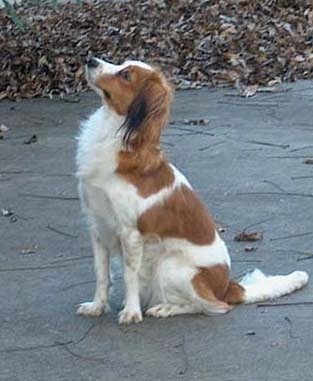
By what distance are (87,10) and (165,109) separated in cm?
1062

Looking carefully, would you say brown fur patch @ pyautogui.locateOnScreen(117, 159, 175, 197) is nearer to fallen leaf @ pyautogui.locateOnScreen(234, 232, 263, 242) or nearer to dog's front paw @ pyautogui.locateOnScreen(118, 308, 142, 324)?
dog's front paw @ pyautogui.locateOnScreen(118, 308, 142, 324)

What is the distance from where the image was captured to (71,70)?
46.3ft

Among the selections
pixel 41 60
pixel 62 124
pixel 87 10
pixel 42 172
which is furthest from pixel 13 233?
pixel 87 10

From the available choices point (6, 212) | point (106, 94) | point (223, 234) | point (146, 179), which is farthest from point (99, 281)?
point (6, 212)

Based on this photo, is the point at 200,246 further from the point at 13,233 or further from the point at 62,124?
the point at 62,124

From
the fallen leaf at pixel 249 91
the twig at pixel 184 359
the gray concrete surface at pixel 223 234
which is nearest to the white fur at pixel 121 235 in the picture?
the gray concrete surface at pixel 223 234

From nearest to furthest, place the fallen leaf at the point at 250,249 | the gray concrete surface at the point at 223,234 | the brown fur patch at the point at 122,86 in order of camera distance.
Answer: the gray concrete surface at the point at 223,234 < the brown fur patch at the point at 122,86 < the fallen leaf at the point at 250,249

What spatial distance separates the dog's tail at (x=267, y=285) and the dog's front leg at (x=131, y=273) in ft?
1.99

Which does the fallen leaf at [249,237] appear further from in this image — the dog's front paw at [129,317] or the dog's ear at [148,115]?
the dog's ear at [148,115]

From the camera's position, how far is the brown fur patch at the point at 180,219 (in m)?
6.35

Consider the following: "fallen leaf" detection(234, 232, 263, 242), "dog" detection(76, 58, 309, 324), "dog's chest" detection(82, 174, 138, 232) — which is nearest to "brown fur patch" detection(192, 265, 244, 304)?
"dog" detection(76, 58, 309, 324)

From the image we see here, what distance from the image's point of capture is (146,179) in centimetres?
636

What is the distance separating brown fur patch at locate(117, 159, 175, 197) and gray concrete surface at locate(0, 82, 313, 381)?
2.33 ft

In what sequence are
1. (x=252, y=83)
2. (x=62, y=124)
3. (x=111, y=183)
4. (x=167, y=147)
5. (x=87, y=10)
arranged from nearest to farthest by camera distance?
(x=111, y=183) → (x=167, y=147) → (x=62, y=124) → (x=252, y=83) → (x=87, y=10)
